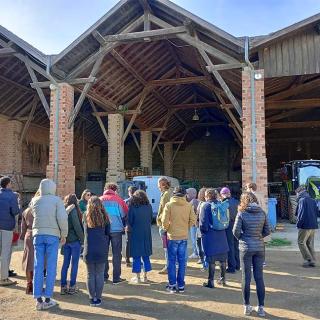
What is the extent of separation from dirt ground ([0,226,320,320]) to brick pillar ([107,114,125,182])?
30.1 feet

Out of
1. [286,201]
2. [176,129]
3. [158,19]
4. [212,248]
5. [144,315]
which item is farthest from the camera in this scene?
[176,129]

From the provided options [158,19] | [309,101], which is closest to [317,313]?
[158,19]

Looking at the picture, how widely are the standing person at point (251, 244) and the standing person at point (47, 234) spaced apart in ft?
7.88

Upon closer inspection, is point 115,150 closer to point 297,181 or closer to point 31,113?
point 31,113

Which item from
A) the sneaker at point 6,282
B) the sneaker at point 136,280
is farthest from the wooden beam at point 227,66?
the sneaker at point 6,282

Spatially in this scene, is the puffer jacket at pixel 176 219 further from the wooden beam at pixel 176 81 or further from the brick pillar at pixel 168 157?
the brick pillar at pixel 168 157

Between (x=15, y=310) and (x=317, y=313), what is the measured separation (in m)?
3.93

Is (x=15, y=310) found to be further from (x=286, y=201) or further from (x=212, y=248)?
(x=286, y=201)

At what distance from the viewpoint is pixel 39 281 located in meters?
5.53

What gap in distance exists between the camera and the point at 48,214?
5574 mm

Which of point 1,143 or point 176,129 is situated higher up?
point 176,129

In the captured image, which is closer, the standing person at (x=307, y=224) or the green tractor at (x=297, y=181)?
the standing person at (x=307, y=224)

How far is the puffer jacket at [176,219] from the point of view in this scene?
6.22 m

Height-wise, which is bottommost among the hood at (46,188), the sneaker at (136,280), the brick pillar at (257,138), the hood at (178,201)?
the sneaker at (136,280)
